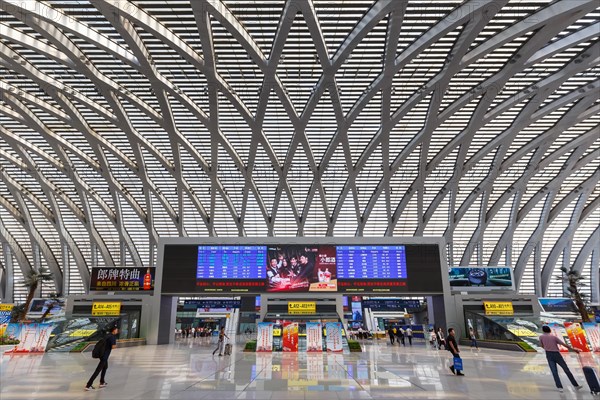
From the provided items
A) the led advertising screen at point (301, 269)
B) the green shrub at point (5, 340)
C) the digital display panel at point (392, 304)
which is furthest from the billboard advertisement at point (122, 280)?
the digital display panel at point (392, 304)

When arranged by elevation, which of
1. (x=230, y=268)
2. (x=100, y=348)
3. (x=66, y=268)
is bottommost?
(x=100, y=348)

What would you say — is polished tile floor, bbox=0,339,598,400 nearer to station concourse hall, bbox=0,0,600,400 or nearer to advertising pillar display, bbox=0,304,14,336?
station concourse hall, bbox=0,0,600,400

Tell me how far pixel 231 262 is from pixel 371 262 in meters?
10.0

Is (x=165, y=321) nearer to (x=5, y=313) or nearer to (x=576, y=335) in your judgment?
(x=5, y=313)

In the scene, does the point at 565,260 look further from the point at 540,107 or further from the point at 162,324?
the point at 162,324

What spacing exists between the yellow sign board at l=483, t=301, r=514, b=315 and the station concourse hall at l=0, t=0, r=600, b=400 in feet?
0.48

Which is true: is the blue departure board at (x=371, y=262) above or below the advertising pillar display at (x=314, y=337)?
above

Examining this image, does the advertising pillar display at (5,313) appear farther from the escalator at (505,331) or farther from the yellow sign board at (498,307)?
the yellow sign board at (498,307)

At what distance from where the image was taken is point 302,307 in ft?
89.8

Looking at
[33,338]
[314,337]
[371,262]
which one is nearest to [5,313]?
[33,338]

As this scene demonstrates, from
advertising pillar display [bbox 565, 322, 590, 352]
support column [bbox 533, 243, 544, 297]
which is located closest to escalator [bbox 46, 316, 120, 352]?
advertising pillar display [bbox 565, 322, 590, 352]

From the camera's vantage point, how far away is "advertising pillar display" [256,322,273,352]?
2074cm

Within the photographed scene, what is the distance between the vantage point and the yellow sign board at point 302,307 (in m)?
27.2

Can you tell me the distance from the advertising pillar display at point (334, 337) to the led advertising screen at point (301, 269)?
678cm
